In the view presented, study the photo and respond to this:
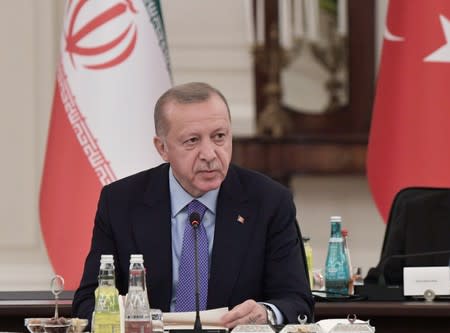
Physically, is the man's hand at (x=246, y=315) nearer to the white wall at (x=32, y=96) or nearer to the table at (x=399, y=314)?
the table at (x=399, y=314)

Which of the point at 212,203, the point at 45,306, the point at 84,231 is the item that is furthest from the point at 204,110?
the point at 84,231

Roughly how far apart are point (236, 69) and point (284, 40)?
35cm

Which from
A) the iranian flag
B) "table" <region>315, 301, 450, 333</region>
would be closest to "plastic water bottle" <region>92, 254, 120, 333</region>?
"table" <region>315, 301, 450, 333</region>

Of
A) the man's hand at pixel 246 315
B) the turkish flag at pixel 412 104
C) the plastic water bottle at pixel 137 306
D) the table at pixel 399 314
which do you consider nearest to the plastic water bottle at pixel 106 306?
the plastic water bottle at pixel 137 306

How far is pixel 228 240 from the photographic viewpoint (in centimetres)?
308

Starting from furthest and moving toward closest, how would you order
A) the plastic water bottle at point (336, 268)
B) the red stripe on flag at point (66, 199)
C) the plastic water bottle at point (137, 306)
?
the red stripe on flag at point (66, 199)
the plastic water bottle at point (336, 268)
the plastic water bottle at point (137, 306)

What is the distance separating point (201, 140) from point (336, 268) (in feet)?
3.70

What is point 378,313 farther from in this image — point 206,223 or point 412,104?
point 412,104

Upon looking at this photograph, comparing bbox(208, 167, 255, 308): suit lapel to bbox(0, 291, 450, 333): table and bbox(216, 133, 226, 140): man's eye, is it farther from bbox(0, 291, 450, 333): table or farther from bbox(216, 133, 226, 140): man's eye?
bbox(0, 291, 450, 333): table

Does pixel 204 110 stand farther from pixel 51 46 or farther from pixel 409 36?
pixel 51 46

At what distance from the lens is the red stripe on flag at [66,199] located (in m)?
4.83

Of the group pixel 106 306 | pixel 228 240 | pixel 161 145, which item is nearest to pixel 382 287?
pixel 228 240

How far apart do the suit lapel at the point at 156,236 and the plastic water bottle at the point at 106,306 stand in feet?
1.27

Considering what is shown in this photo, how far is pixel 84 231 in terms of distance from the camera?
4.84 meters
